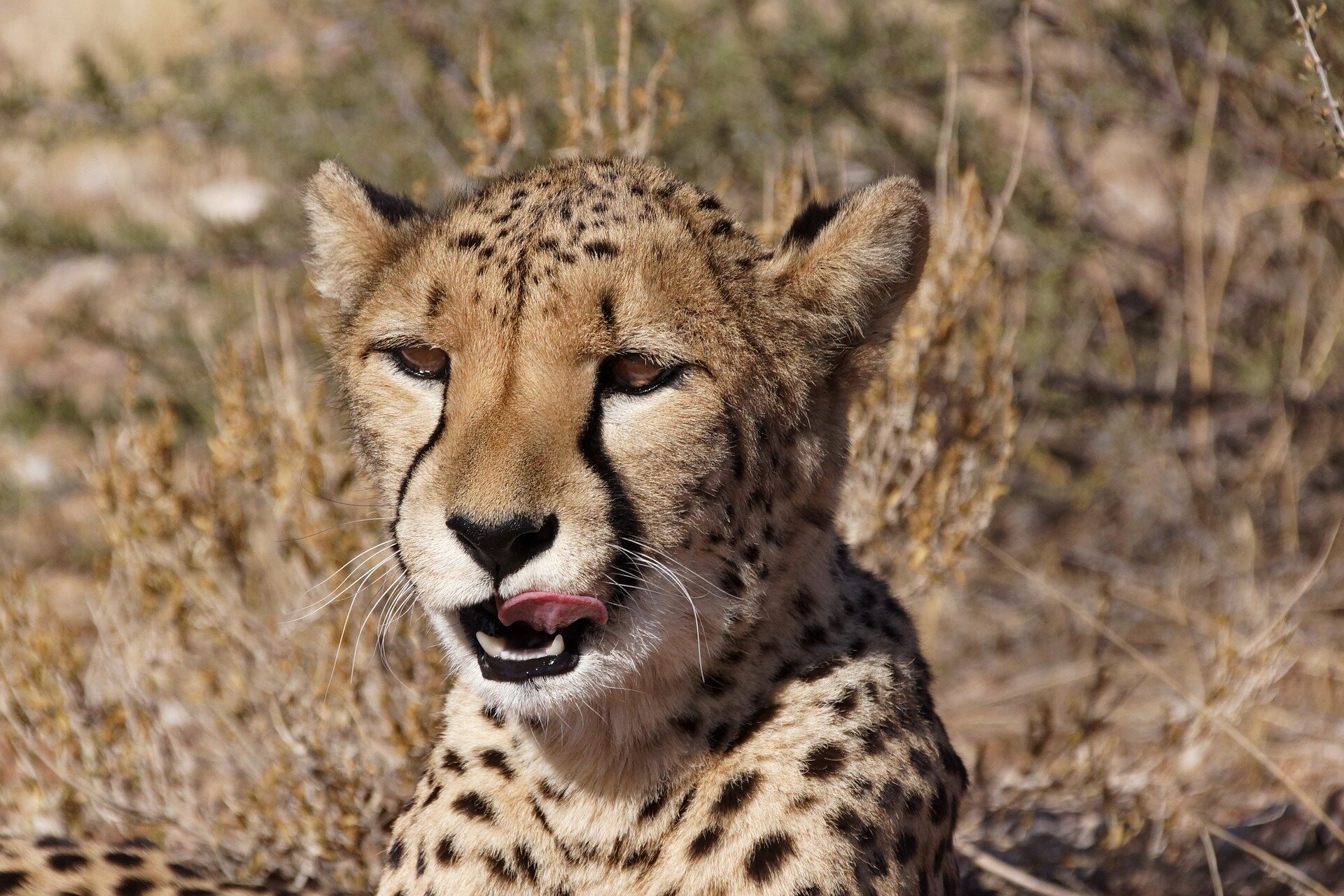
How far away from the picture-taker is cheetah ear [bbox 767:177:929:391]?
2.02 meters

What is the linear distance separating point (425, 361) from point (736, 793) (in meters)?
0.69

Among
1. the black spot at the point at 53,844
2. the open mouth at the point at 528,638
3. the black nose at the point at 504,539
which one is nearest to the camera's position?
the black nose at the point at 504,539

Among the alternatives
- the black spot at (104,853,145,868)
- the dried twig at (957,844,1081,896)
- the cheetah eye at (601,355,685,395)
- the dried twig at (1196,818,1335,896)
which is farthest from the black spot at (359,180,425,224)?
the dried twig at (1196,818,1335,896)

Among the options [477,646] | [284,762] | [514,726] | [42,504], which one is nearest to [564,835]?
[514,726]

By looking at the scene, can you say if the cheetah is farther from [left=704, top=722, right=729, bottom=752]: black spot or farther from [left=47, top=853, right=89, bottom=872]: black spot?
[left=47, top=853, right=89, bottom=872]: black spot

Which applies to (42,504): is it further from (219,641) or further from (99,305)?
(219,641)

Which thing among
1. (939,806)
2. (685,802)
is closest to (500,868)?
(685,802)

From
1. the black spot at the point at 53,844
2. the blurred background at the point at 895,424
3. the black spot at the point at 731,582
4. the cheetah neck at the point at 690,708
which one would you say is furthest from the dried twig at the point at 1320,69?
the black spot at the point at 53,844

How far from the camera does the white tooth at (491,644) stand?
1.83 m

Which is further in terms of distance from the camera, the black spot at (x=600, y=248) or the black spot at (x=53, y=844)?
the black spot at (x=53, y=844)

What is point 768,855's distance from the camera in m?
1.87

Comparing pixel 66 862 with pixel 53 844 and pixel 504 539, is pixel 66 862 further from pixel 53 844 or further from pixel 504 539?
pixel 504 539

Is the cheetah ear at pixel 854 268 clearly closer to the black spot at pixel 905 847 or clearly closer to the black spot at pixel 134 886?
the black spot at pixel 905 847

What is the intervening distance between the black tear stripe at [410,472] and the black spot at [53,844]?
0.98 metres
